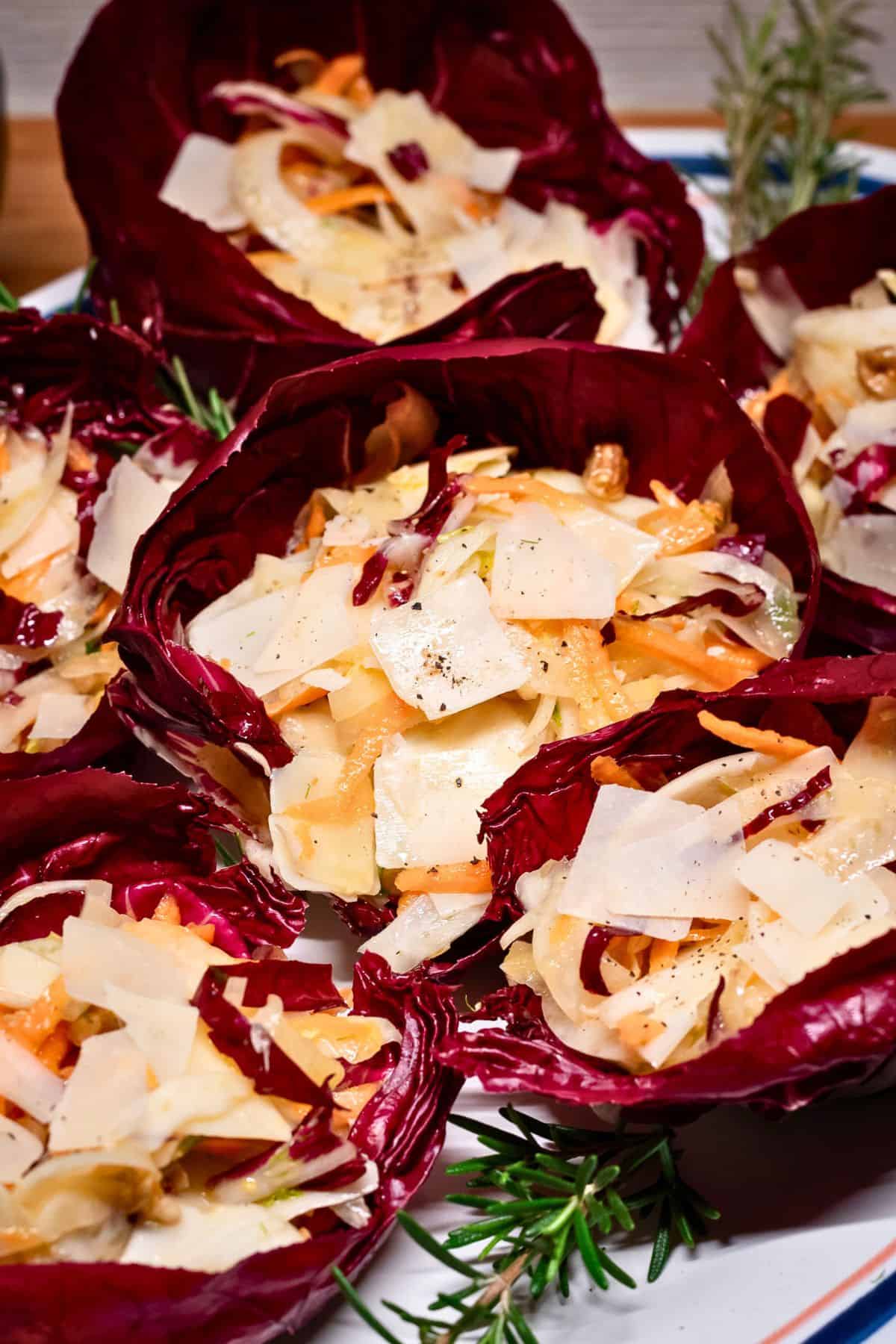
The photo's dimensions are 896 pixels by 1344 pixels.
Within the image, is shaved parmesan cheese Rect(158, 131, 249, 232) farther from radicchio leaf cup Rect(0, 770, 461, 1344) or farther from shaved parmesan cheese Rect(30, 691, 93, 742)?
radicchio leaf cup Rect(0, 770, 461, 1344)

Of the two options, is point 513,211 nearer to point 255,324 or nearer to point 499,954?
point 255,324

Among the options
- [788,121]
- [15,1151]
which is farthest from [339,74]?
[15,1151]

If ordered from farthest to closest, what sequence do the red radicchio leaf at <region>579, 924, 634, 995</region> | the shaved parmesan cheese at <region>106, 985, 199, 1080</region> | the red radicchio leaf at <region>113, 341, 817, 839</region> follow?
1. the red radicchio leaf at <region>113, 341, 817, 839</region>
2. the red radicchio leaf at <region>579, 924, 634, 995</region>
3. the shaved parmesan cheese at <region>106, 985, 199, 1080</region>

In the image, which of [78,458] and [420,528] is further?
[78,458]

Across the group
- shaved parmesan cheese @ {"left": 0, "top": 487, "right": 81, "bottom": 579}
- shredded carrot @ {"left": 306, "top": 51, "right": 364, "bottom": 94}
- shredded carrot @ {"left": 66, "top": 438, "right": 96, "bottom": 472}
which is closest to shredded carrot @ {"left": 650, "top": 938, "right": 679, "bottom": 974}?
shaved parmesan cheese @ {"left": 0, "top": 487, "right": 81, "bottom": 579}

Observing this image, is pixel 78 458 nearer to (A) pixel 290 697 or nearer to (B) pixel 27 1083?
(A) pixel 290 697

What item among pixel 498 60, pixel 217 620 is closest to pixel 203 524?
pixel 217 620

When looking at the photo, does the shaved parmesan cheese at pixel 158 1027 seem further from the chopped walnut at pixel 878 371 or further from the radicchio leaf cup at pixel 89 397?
the chopped walnut at pixel 878 371
